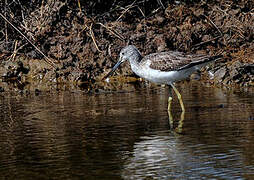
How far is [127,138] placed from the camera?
25.2 ft

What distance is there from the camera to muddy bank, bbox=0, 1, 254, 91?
1534 centimetres

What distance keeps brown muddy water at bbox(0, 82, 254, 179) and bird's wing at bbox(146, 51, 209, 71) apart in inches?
27.3

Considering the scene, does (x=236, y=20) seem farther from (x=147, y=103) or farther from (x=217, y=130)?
(x=217, y=130)

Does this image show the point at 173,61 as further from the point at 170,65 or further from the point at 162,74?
the point at 162,74

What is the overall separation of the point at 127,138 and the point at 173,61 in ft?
10.1

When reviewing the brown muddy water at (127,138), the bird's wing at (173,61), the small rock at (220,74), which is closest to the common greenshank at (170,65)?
the bird's wing at (173,61)

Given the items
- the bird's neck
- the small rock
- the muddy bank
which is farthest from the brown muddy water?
the muddy bank

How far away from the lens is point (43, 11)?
16.5m

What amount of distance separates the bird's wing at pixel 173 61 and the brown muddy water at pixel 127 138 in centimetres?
69

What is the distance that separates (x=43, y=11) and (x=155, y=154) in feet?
34.3

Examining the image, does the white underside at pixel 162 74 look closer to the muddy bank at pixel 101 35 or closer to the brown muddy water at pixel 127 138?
the brown muddy water at pixel 127 138

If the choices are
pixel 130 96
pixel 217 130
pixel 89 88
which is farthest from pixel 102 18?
pixel 217 130

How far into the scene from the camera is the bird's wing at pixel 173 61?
33.8 feet

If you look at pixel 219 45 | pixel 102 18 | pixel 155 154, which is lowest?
pixel 155 154
